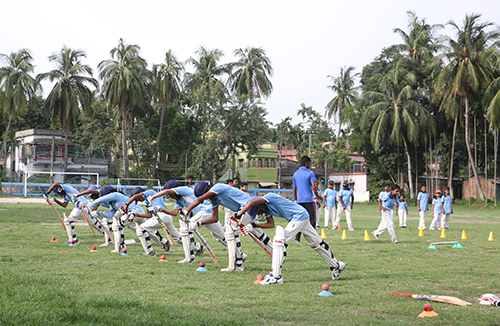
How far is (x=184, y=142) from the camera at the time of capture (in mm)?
61062

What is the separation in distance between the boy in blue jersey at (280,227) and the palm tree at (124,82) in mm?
47332

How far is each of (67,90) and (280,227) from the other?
50097 millimetres

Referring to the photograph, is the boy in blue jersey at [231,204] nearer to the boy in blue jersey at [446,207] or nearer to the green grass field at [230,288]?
the green grass field at [230,288]

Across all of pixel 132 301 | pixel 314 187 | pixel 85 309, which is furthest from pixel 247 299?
pixel 314 187

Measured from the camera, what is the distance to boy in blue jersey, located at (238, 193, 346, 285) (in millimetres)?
7984

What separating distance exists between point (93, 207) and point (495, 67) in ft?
144

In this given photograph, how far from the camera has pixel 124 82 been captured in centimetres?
5347

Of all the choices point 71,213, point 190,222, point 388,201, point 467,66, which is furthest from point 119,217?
point 467,66

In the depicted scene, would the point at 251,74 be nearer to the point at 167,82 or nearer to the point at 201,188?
the point at 167,82

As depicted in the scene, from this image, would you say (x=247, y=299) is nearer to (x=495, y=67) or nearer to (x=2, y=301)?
(x=2, y=301)

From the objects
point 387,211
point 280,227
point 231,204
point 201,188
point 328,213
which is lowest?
point 328,213

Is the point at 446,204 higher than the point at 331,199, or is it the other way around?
the point at 331,199

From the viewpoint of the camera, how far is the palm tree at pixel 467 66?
46094 mm

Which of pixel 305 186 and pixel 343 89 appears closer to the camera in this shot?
pixel 305 186
